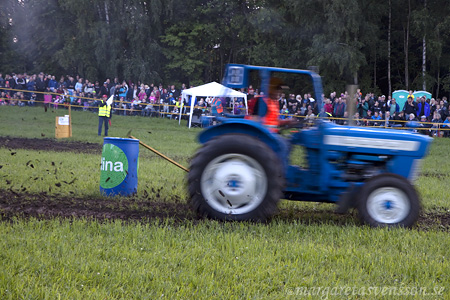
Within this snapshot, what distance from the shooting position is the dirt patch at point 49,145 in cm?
1433

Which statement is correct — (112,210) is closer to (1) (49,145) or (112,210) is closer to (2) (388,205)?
(2) (388,205)

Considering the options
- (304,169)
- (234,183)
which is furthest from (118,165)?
(304,169)

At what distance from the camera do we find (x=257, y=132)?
6090 mm

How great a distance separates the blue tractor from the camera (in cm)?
577

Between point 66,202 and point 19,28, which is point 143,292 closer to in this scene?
point 66,202

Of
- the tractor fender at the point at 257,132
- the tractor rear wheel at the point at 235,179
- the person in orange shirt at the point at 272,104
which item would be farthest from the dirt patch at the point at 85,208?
the person in orange shirt at the point at 272,104

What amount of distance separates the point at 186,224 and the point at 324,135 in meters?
1.92

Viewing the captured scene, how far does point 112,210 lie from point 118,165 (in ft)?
3.58

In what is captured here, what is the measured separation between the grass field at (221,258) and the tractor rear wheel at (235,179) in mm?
205

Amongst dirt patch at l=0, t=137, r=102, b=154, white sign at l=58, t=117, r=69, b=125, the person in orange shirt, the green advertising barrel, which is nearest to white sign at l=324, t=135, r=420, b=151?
the person in orange shirt

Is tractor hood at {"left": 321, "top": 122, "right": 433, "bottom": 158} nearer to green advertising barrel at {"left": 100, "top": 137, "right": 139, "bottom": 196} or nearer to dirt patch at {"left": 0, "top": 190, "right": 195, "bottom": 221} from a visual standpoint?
dirt patch at {"left": 0, "top": 190, "right": 195, "bottom": 221}

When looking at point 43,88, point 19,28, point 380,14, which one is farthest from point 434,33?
point 19,28

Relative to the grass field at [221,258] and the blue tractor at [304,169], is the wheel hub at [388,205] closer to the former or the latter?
the blue tractor at [304,169]

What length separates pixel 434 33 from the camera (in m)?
30.3
